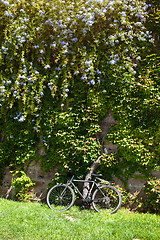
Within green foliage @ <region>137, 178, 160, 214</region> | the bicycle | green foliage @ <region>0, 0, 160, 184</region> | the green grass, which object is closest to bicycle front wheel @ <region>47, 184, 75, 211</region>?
the bicycle

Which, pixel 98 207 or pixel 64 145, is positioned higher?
pixel 64 145

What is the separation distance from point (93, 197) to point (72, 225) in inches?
38.9

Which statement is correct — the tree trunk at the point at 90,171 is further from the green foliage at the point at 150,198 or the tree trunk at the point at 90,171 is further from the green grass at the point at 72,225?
the green foliage at the point at 150,198

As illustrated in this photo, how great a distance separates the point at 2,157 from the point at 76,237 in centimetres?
325

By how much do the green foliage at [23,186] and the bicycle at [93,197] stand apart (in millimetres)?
742

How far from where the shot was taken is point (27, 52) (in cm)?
596

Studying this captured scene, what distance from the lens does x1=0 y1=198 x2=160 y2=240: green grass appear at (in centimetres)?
360

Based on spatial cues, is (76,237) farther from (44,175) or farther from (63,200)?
(44,175)

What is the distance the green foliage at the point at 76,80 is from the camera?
17.7 ft

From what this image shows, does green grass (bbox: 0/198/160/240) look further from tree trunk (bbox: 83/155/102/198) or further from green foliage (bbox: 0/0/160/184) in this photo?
green foliage (bbox: 0/0/160/184)

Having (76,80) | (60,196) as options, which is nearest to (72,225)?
(60,196)

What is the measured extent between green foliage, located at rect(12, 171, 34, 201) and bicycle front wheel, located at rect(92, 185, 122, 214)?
1686 mm

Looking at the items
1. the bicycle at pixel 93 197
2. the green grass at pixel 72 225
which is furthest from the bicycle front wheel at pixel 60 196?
the green grass at pixel 72 225

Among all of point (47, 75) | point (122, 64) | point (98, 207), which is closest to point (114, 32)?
point (122, 64)
